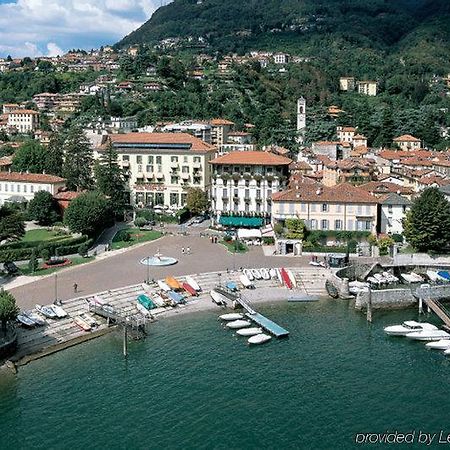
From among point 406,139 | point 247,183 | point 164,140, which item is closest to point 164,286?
point 247,183

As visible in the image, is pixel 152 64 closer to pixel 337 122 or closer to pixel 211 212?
pixel 337 122

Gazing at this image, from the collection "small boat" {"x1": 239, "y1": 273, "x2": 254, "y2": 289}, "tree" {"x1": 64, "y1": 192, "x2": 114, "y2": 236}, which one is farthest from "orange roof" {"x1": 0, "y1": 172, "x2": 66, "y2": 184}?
"small boat" {"x1": 239, "y1": 273, "x2": 254, "y2": 289}

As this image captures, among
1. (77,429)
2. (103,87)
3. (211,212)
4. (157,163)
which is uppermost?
(103,87)

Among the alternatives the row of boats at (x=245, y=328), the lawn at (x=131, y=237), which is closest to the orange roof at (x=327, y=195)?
the lawn at (x=131, y=237)

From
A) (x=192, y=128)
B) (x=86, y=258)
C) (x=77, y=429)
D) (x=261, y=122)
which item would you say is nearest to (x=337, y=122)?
(x=261, y=122)

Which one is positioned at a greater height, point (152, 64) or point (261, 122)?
point (152, 64)

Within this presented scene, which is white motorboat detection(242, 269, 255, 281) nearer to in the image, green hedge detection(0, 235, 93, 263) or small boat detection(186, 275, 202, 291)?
small boat detection(186, 275, 202, 291)
